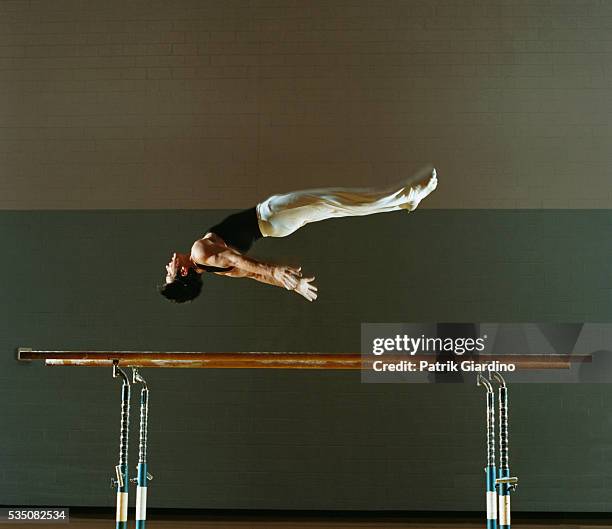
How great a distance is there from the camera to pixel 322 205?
16.9 feet

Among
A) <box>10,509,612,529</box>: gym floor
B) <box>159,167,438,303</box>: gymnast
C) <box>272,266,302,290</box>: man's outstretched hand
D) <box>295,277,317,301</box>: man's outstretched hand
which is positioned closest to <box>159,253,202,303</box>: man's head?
<box>159,167,438,303</box>: gymnast

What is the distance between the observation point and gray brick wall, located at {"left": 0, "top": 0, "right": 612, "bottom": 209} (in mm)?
5109

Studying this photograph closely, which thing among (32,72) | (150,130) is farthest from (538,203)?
(32,72)

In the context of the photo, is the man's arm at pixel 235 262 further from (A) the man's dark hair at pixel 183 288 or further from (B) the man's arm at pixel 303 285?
(A) the man's dark hair at pixel 183 288

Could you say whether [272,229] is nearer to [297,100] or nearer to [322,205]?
[322,205]

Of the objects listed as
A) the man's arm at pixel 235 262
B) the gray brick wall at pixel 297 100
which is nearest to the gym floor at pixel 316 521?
the man's arm at pixel 235 262

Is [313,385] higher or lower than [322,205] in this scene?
lower

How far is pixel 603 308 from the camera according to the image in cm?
498

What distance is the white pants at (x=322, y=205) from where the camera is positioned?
5133 mm

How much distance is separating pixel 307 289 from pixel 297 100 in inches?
50.5

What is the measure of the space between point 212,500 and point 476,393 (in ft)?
6.00

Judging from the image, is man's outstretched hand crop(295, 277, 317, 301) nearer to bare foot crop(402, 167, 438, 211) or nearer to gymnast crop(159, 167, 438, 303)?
gymnast crop(159, 167, 438, 303)

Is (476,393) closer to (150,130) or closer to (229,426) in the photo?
(229,426)

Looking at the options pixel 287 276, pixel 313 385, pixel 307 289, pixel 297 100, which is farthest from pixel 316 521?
pixel 297 100
